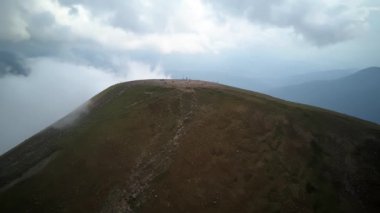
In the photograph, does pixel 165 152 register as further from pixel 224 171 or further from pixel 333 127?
pixel 333 127

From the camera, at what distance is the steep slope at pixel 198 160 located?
41.9 metres

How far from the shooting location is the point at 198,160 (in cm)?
4838

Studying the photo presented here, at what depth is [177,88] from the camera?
225ft

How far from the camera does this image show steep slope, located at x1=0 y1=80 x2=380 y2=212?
41.9 metres

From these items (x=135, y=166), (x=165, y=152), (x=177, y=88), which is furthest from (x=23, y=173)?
(x=177, y=88)

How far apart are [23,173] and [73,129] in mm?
13742

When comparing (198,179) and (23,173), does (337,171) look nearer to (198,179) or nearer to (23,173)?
(198,179)

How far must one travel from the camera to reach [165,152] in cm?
5019

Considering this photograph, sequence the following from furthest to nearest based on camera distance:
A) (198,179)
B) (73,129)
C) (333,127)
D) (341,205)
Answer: (73,129) < (333,127) < (198,179) < (341,205)

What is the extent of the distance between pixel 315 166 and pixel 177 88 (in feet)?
119

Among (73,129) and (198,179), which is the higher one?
(73,129)

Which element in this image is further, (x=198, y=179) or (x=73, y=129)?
(x=73, y=129)

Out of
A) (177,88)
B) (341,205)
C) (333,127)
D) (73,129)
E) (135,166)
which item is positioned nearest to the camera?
(341,205)

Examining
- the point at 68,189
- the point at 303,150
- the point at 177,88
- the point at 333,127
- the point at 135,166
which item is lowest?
the point at 68,189
